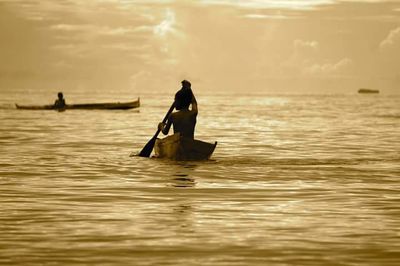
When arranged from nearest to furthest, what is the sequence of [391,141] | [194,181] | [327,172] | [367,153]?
[194,181]
[327,172]
[367,153]
[391,141]

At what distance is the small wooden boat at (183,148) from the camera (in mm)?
20562

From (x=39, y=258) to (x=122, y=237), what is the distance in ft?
4.63

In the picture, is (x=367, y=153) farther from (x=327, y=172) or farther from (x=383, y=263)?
(x=383, y=263)

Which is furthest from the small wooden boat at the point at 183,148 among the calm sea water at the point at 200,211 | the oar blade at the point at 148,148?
the oar blade at the point at 148,148

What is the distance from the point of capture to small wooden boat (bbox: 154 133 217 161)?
67.5ft

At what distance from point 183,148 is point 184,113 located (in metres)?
A: 0.97

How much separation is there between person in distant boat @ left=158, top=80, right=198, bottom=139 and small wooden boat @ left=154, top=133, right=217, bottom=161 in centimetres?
20

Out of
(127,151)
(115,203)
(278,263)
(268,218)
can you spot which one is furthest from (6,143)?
(278,263)

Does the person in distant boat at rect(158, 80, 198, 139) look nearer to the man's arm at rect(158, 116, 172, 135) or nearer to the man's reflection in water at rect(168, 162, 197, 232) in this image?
the man's arm at rect(158, 116, 172, 135)

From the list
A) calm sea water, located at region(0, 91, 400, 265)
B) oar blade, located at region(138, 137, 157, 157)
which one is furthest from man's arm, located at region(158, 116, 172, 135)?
oar blade, located at region(138, 137, 157, 157)

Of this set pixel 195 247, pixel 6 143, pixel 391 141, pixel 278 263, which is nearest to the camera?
pixel 278 263

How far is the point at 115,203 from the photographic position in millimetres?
13297

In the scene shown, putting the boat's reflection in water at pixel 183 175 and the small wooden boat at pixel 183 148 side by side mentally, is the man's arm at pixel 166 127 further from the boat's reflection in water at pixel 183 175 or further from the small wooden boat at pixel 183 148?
the boat's reflection in water at pixel 183 175

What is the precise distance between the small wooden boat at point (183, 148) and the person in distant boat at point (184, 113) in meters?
0.20
